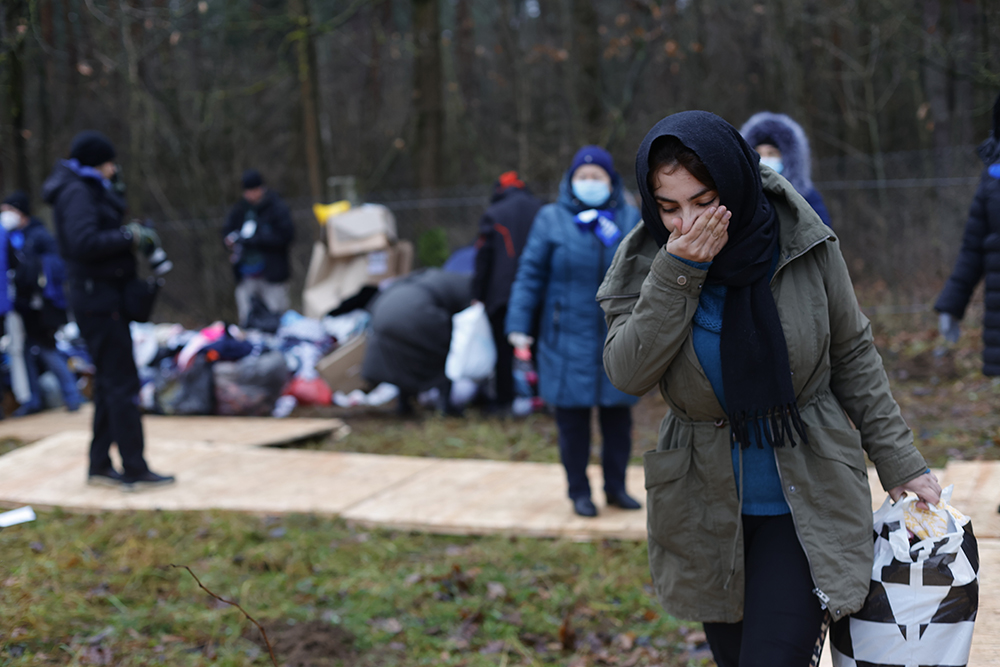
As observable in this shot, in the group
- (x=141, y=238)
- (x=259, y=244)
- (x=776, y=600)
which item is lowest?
(x=776, y=600)

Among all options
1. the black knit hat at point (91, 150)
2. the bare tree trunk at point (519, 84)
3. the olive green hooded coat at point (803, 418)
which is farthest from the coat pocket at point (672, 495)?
the bare tree trunk at point (519, 84)

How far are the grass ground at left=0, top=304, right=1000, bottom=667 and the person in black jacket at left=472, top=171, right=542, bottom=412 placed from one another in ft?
10.6

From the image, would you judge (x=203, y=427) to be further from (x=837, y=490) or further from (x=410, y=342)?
(x=837, y=490)

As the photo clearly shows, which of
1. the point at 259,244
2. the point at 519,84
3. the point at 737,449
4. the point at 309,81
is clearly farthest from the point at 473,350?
the point at 519,84

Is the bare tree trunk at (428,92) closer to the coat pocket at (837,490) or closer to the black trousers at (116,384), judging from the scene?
the black trousers at (116,384)

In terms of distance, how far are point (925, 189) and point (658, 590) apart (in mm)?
9214

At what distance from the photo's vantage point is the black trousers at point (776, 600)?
219cm

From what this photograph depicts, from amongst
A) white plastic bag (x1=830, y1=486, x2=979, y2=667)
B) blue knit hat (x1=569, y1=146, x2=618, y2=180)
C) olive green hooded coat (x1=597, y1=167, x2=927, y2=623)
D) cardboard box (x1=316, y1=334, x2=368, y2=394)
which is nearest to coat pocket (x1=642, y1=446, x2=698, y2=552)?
olive green hooded coat (x1=597, y1=167, x2=927, y2=623)

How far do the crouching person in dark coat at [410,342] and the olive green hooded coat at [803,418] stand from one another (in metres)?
6.19

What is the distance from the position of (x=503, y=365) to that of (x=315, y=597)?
4.32m

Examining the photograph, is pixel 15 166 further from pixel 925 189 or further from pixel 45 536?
pixel 925 189

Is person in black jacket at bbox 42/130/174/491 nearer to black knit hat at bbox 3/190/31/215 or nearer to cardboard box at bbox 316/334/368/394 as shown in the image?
cardboard box at bbox 316/334/368/394

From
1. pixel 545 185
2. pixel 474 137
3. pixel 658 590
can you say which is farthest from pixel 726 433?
pixel 474 137

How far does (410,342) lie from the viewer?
8555 millimetres
